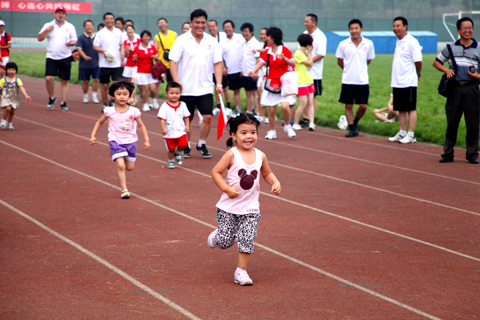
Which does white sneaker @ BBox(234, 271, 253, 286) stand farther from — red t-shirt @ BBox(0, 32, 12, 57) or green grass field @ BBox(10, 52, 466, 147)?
red t-shirt @ BBox(0, 32, 12, 57)

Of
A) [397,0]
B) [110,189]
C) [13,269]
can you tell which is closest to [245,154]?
[13,269]

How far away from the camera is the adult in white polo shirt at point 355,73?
12.9 m

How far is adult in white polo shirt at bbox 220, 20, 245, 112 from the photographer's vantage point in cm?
1578

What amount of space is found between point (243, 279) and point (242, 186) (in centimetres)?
71

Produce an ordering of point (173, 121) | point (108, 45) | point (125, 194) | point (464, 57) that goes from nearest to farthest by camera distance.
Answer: point (125, 194) → point (173, 121) → point (464, 57) → point (108, 45)

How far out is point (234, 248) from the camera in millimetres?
5797

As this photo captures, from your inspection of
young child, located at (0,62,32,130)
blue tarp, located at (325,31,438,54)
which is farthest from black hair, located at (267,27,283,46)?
blue tarp, located at (325,31,438,54)

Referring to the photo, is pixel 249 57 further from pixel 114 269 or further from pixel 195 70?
pixel 114 269

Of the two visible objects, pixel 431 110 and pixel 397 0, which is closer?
pixel 431 110

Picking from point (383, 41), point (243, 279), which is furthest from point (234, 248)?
point (383, 41)

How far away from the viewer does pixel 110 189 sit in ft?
26.3

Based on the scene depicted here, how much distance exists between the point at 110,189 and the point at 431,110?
1123 cm

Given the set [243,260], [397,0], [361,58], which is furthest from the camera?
[397,0]

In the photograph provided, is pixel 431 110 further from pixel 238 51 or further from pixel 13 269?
pixel 13 269
